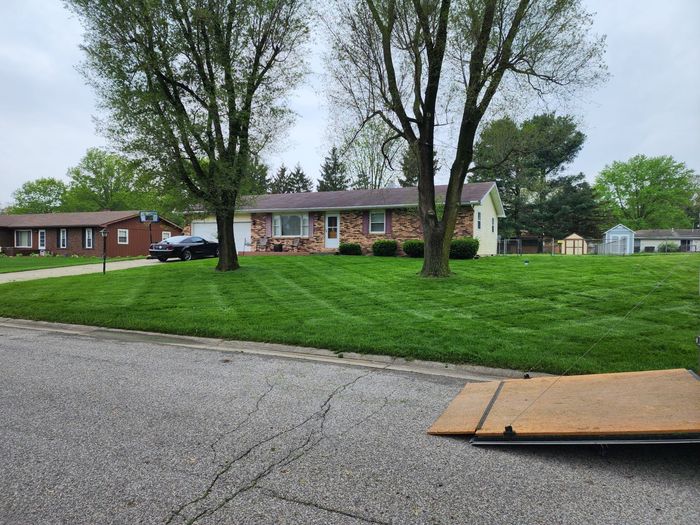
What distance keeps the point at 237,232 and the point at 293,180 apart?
3371 centimetres

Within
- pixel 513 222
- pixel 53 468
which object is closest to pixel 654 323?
pixel 53 468

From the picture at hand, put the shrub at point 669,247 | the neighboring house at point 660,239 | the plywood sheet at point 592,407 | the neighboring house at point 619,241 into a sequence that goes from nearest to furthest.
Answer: the plywood sheet at point 592,407
the neighboring house at point 619,241
the shrub at point 669,247
the neighboring house at point 660,239

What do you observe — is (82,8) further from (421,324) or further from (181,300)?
(421,324)

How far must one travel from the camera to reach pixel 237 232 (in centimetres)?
2709

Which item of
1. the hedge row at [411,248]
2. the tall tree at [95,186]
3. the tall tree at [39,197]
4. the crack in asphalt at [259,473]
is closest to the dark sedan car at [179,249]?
the hedge row at [411,248]

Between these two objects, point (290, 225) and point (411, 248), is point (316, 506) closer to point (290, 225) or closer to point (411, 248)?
point (411, 248)

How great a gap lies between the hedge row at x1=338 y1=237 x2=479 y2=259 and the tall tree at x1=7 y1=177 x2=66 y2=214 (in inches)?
2122

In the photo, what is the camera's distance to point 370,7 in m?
11.4

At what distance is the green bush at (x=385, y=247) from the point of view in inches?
864

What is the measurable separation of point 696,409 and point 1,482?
4550mm

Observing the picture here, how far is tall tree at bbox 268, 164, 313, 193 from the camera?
58562mm

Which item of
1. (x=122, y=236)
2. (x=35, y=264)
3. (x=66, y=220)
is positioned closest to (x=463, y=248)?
(x=35, y=264)

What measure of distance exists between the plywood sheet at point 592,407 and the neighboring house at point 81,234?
34.7 metres

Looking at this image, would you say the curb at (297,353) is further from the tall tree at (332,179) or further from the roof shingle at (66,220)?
the tall tree at (332,179)
